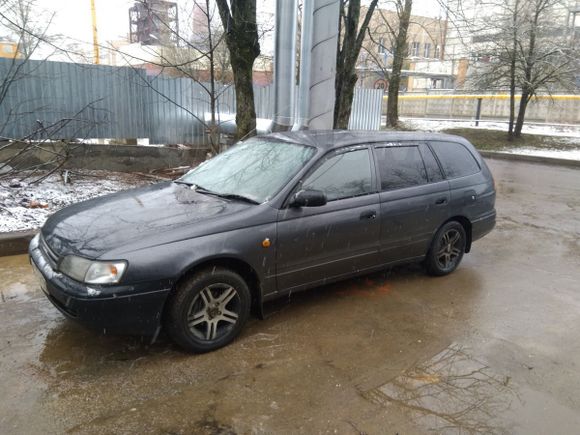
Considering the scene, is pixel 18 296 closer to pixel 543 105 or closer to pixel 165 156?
pixel 165 156

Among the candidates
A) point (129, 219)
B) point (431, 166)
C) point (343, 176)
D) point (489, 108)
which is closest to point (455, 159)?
point (431, 166)

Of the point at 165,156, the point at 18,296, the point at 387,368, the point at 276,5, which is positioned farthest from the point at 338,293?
the point at 165,156

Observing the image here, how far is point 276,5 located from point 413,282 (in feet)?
18.0

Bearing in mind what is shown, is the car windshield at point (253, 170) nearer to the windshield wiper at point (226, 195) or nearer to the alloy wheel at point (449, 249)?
the windshield wiper at point (226, 195)

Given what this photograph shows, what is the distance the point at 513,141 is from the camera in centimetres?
→ 1933

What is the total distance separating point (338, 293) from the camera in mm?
4828

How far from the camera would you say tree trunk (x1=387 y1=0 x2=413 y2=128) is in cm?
1992

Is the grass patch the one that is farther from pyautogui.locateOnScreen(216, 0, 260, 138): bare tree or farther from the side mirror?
the side mirror

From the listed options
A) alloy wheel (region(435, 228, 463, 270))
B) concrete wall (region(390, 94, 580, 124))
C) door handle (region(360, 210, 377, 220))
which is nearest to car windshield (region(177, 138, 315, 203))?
door handle (region(360, 210, 377, 220))

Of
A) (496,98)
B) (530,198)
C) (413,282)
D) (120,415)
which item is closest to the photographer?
(120,415)

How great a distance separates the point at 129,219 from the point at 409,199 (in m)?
2.69

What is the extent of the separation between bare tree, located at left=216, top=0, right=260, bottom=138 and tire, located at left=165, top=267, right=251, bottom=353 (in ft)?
18.2

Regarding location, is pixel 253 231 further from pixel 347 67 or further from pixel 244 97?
pixel 347 67

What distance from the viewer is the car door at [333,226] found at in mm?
3934
